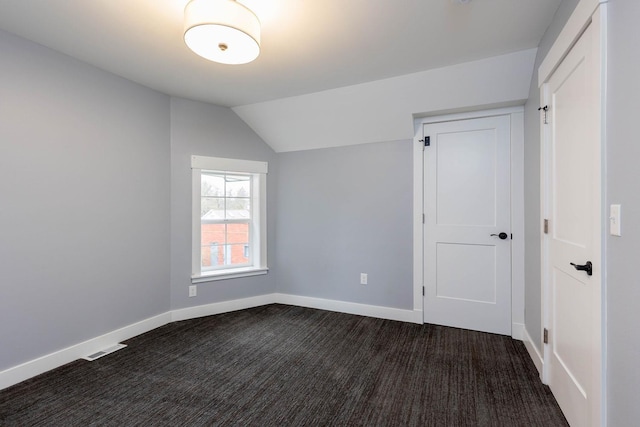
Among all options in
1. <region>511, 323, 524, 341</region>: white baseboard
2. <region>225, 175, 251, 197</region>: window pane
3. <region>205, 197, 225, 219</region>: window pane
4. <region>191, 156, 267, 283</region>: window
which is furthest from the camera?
<region>225, 175, 251, 197</region>: window pane

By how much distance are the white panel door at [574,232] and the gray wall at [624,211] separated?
0.29 feet

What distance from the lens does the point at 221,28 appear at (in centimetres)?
166

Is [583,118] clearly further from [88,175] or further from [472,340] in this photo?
[88,175]

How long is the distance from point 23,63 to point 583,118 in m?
3.51

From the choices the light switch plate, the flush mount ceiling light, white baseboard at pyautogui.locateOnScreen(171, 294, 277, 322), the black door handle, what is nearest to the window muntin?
white baseboard at pyautogui.locateOnScreen(171, 294, 277, 322)

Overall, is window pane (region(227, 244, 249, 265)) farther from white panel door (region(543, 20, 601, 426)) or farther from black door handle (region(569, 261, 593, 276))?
black door handle (region(569, 261, 593, 276))

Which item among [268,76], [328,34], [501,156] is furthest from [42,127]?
[501,156]

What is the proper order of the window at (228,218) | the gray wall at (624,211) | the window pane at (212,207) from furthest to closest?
the window pane at (212,207)
the window at (228,218)
the gray wall at (624,211)

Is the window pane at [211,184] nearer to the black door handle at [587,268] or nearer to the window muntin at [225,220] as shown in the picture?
the window muntin at [225,220]

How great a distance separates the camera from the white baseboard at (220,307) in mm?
3334

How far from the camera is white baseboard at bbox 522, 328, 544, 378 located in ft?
7.14

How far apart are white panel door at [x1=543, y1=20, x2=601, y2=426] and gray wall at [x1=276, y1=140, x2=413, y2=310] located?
4.68 ft

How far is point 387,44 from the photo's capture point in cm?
225

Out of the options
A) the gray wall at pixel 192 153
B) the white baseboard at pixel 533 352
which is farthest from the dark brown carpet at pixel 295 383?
the gray wall at pixel 192 153
